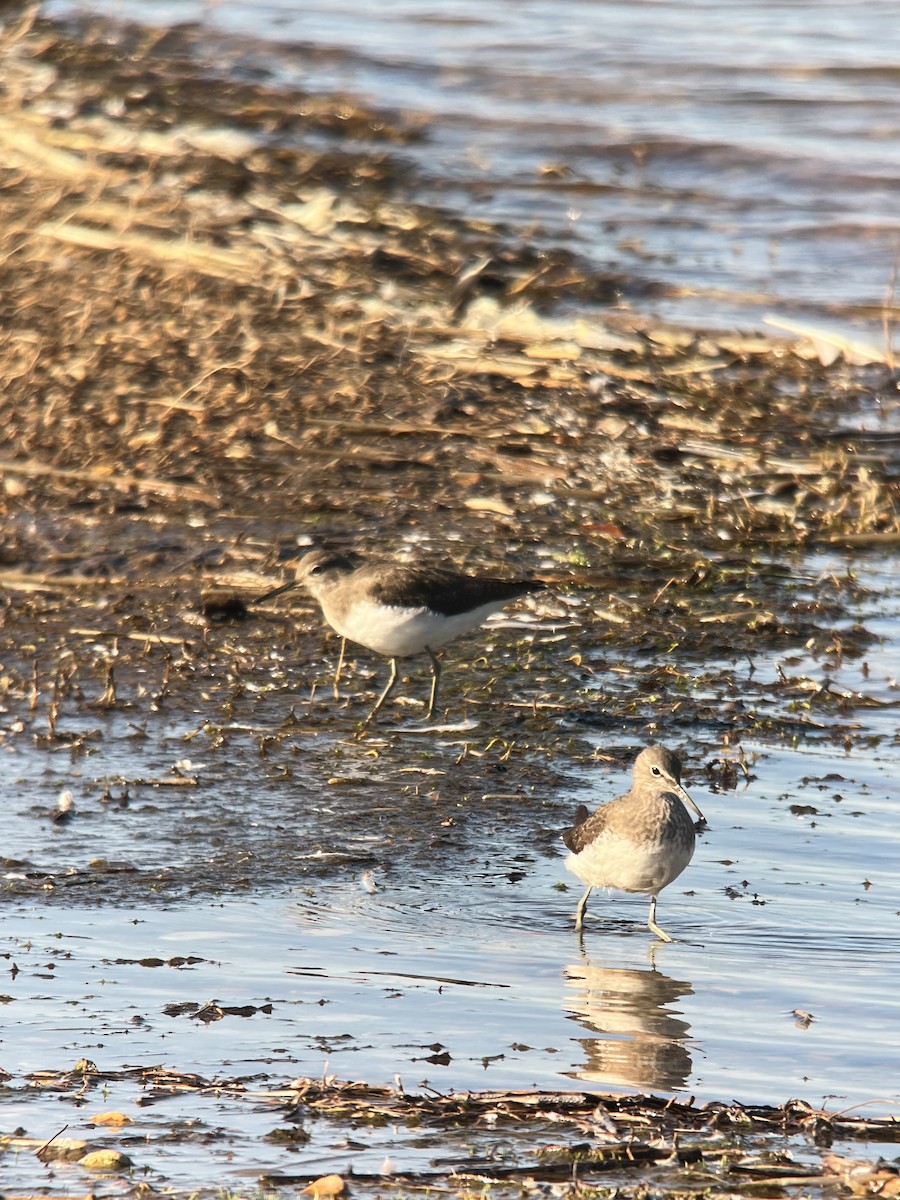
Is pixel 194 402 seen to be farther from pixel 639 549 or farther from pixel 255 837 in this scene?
pixel 255 837

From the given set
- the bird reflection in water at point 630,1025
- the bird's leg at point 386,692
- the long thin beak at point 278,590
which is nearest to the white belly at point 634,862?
the bird reflection in water at point 630,1025

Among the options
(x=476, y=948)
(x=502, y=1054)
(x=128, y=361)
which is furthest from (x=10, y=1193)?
(x=128, y=361)

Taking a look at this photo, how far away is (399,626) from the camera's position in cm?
930

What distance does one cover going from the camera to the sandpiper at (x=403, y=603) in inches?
367

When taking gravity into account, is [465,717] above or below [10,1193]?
below

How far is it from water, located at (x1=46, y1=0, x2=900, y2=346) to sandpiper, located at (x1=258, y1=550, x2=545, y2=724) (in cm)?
714

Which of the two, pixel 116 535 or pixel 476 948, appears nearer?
pixel 476 948

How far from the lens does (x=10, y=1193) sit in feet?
15.9

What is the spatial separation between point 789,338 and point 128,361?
5389 mm

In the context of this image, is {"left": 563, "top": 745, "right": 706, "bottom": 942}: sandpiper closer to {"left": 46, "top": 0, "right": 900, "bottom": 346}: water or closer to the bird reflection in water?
the bird reflection in water

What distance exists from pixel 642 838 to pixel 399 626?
2.68m

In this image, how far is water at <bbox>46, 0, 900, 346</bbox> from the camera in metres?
18.7

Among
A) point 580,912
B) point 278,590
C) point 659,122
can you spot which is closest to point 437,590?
point 278,590

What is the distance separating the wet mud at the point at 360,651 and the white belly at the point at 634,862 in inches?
11.4
